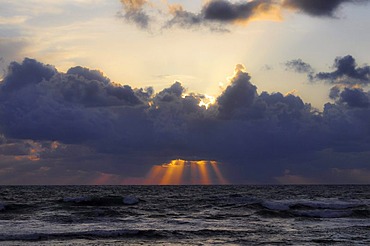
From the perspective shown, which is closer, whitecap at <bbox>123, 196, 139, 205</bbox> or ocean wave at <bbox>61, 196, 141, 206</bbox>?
ocean wave at <bbox>61, 196, 141, 206</bbox>

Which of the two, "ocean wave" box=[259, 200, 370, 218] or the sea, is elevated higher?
the sea

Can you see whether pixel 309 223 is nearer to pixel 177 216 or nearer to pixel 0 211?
pixel 177 216

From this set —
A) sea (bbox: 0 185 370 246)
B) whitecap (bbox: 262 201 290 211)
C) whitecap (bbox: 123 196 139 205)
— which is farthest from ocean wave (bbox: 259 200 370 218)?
whitecap (bbox: 123 196 139 205)

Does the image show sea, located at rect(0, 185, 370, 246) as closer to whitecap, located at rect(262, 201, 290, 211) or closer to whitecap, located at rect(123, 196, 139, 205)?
whitecap, located at rect(262, 201, 290, 211)

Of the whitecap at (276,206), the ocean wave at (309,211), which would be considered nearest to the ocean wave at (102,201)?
the whitecap at (276,206)

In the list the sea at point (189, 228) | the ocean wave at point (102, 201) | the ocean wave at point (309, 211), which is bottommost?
the ocean wave at point (102, 201)

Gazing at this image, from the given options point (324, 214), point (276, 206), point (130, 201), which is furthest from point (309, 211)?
point (130, 201)

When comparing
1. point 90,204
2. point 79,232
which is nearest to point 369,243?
point 79,232

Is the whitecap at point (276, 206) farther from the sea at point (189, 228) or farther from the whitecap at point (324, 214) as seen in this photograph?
the whitecap at point (324, 214)

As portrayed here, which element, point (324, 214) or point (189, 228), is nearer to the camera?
point (189, 228)

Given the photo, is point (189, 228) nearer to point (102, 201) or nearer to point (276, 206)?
point (276, 206)

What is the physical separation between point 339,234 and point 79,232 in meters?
19.4

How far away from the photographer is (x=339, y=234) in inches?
1473

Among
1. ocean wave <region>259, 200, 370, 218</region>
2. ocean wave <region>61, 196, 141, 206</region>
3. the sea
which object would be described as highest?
the sea
